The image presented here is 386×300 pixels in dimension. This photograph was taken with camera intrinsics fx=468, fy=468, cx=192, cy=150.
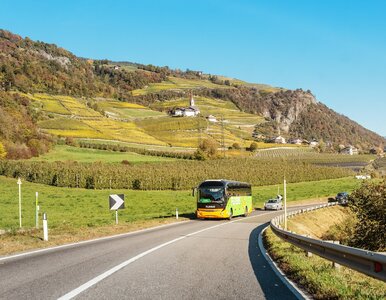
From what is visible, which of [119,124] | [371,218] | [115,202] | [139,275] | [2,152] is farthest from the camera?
[119,124]

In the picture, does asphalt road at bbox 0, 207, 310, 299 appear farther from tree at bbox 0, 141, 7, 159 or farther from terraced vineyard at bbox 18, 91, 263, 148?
terraced vineyard at bbox 18, 91, 263, 148

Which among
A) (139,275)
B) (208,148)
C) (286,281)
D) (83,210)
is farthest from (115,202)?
(208,148)

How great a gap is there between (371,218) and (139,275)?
2334cm

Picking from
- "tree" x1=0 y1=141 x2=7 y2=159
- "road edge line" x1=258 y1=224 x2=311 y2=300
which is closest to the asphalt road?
"road edge line" x1=258 y1=224 x2=311 y2=300

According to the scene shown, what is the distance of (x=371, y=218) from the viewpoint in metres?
29.2

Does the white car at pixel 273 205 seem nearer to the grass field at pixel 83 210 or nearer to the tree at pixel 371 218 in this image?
the grass field at pixel 83 210

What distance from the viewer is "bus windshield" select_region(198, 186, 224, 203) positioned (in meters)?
37.2

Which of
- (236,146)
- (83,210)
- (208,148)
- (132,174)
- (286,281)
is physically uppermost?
(236,146)

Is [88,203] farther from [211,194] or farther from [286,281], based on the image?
[286,281]

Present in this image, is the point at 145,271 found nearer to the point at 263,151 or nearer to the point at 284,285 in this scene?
the point at 284,285

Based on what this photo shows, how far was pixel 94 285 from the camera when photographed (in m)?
8.19

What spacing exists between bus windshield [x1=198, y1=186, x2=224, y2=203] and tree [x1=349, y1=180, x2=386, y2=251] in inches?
423

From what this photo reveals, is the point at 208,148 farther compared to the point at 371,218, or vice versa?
the point at 208,148

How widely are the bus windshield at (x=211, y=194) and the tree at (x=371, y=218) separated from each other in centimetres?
1073
